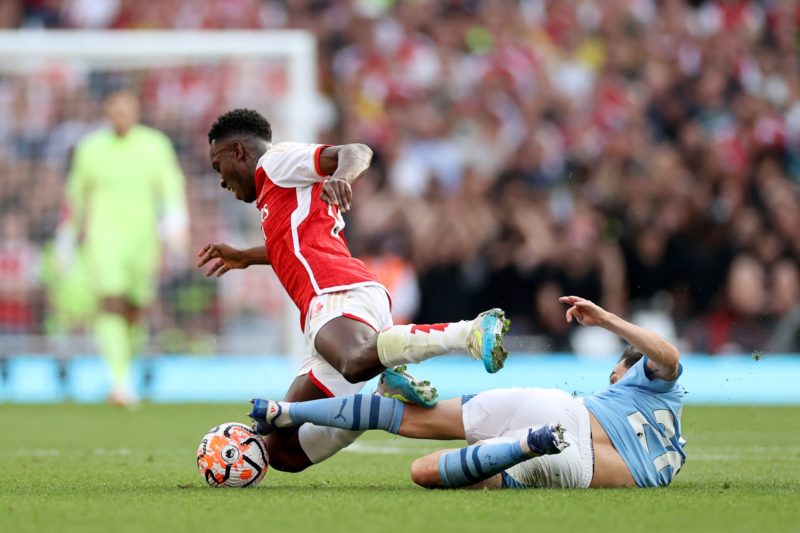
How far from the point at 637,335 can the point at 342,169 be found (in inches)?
60.0

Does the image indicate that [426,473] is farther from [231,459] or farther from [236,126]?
[236,126]

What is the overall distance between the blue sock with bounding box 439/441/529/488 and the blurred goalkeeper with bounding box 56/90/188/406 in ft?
24.0

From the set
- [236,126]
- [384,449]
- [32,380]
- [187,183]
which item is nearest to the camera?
[236,126]

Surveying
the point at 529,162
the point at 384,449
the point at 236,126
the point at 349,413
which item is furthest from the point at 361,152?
the point at 529,162

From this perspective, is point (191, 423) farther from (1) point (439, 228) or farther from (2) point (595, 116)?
(2) point (595, 116)

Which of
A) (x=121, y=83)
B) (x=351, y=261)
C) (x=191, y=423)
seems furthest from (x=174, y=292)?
(x=351, y=261)

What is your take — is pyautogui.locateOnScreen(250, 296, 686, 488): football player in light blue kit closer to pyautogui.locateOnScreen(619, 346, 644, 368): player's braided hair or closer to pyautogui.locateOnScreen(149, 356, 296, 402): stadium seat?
pyautogui.locateOnScreen(619, 346, 644, 368): player's braided hair

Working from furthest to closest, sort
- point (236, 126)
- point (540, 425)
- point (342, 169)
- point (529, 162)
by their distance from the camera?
point (529, 162), point (236, 126), point (342, 169), point (540, 425)

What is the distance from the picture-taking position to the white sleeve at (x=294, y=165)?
6.58 m

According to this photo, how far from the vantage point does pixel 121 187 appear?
1318 centimetres

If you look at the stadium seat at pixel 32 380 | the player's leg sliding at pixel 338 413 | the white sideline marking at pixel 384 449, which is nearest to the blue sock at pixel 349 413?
the player's leg sliding at pixel 338 413

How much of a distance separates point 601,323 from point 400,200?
10378 millimetres

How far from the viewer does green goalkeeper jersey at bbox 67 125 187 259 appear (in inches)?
513

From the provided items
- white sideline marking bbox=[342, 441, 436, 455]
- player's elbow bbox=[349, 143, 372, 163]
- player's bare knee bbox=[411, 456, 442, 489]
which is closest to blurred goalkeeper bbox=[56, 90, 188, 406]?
white sideline marking bbox=[342, 441, 436, 455]
